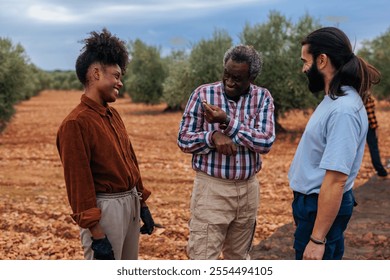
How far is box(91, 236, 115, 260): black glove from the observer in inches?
111

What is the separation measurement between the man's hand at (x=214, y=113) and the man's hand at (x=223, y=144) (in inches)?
4.5

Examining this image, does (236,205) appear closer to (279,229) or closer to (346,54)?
(346,54)

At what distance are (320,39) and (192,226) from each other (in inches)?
62.2

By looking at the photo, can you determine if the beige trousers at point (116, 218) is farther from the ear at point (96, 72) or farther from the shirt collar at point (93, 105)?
the ear at point (96, 72)

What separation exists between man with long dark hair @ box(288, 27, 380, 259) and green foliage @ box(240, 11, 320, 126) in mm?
14424

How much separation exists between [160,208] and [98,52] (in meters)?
5.28

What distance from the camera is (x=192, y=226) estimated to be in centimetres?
345

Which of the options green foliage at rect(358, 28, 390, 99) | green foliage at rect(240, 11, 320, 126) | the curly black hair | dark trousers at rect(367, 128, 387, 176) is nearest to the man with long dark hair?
the curly black hair

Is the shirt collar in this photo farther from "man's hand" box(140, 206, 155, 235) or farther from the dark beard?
the dark beard

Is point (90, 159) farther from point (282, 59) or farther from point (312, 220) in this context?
point (282, 59)

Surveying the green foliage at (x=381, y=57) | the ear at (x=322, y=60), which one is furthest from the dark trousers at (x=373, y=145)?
the green foliage at (x=381, y=57)
